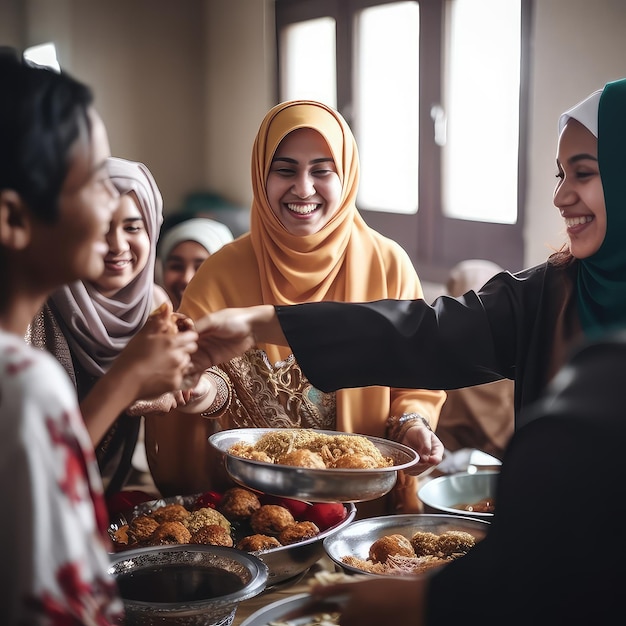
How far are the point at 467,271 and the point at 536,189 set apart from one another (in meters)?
0.47

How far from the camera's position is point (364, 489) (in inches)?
46.4

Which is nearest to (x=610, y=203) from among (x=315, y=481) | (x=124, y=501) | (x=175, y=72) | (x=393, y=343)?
(x=393, y=343)

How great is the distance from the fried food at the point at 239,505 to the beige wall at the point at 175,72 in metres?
3.95

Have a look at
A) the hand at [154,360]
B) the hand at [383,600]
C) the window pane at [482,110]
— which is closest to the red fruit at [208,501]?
the hand at [154,360]

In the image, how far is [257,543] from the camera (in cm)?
134

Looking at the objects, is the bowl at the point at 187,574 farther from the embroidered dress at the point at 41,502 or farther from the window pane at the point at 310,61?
the window pane at the point at 310,61

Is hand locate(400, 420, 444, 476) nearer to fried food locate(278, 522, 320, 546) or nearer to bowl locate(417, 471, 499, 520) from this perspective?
bowl locate(417, 471, 499, 520)

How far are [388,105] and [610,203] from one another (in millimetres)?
3001

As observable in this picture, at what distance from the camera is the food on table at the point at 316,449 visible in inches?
49.6

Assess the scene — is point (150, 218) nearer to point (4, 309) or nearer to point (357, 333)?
point (357, 333)

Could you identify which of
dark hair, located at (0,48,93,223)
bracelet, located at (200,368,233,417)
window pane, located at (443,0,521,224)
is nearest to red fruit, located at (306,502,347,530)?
bracelet, located at (200,368,233,417)

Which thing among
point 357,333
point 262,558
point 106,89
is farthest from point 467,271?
point 106,89

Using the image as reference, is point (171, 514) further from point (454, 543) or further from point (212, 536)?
point (454, 543)

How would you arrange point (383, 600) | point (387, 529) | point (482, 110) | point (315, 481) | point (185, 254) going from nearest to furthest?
point (383, 600) → point (315, 481) → point (387, 529) → point (185, 254) → point (482, 110)
